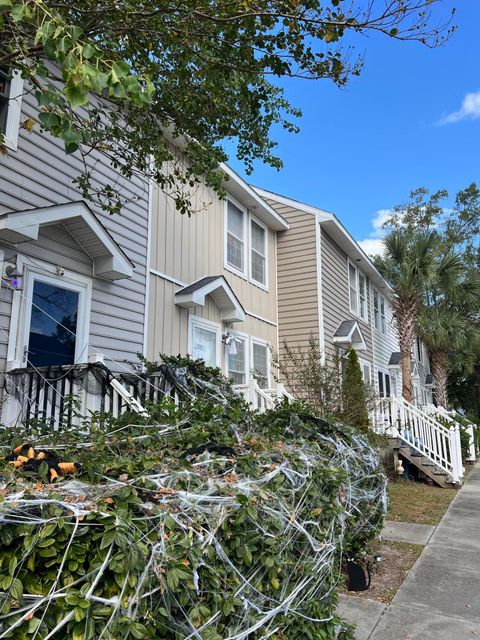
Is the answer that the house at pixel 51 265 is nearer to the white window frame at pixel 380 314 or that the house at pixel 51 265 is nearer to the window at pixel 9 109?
the window at pixel 9 109

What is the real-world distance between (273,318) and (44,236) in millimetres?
7234

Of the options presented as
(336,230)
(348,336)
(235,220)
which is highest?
(336,230)

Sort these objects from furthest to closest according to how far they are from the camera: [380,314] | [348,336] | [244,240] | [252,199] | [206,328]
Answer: [380,314], [348,336], [244,240], [252,199], [206,328]

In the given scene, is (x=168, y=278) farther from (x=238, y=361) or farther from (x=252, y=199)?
(x=252, y=199)

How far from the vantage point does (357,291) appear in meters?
15.6

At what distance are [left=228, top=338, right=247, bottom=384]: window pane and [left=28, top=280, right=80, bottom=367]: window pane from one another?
4.26m

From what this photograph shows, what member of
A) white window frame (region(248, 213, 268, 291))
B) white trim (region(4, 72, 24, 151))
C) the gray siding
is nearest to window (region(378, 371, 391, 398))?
white window frame (region(248, 213, 268, 291))

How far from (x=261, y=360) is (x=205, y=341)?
2493 millimetres

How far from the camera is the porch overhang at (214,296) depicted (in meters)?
8.02

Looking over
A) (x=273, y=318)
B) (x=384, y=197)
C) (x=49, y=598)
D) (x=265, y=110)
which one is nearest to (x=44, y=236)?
(x=265, y=110)

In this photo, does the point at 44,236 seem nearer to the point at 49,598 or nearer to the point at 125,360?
the point at 125,360

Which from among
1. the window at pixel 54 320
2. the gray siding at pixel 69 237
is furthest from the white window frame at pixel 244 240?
the window at pixel 54 320

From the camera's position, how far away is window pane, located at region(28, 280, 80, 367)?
211 inches

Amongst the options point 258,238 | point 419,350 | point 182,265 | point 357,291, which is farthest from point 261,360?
point 419,350
